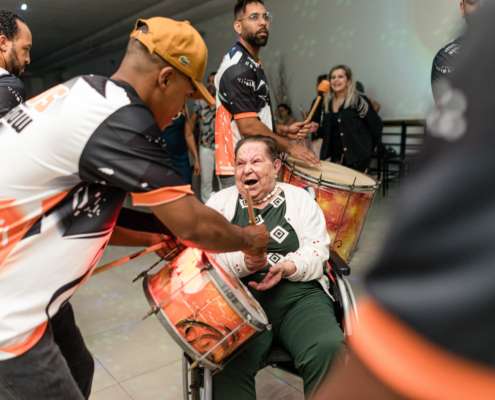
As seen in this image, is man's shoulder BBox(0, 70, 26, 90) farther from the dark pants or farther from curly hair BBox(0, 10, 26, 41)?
the dark pants

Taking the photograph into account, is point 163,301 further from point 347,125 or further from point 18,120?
point 347,125

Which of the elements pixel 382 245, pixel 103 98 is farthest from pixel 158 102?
pixel 382 245

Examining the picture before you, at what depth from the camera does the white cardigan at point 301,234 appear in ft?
5.48

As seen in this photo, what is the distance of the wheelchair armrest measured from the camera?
1.64 m

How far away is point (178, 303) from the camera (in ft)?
3.98

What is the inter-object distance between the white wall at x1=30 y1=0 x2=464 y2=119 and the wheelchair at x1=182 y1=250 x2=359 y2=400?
4.38 meters

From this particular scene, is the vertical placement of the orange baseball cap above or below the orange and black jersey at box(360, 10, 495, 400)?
above

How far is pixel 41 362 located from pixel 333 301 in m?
1.14

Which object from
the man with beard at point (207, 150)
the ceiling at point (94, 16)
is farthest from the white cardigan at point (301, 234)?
the ceiling at point (94, 16)

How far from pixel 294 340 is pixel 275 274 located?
0.24 m

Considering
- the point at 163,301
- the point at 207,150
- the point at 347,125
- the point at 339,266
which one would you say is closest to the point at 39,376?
the point at 163,301

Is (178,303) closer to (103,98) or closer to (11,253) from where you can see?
(11,253)

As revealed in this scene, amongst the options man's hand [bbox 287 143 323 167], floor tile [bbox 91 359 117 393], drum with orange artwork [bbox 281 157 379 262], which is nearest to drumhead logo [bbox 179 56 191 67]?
man's hand [bbox 287 143 323 167]

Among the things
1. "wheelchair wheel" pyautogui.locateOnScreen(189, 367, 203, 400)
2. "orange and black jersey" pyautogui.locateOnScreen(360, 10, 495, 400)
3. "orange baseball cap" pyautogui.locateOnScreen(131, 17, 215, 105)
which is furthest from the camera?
"wheelchair wheel" pyautogui.locateOnScreen(189, 367, 203, 400)
